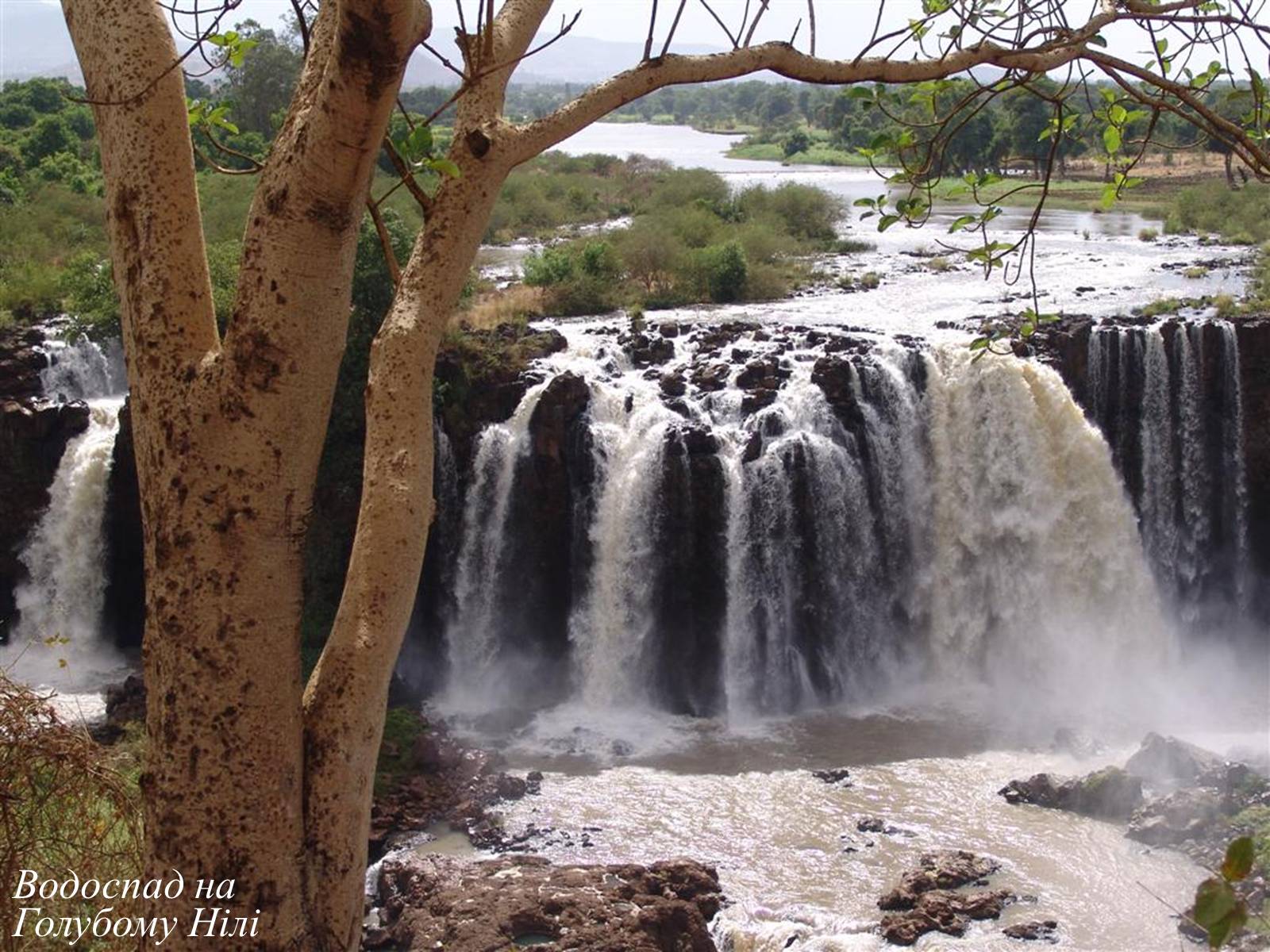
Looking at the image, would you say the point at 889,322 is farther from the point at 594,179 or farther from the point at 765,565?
the point at 594,179

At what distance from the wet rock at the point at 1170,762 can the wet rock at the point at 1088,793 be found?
1.27 feet

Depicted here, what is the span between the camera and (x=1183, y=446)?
16344 mm

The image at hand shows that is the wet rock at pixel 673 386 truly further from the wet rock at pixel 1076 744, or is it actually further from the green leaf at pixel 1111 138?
the green leaf at pixel 1111 138

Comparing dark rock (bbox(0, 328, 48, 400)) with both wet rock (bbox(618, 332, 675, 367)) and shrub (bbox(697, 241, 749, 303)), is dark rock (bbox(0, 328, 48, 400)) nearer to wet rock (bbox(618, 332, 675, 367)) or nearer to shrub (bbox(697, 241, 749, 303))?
wet rock (bbox(618, 332, 675, 367))

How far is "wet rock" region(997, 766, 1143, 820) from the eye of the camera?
11875mm

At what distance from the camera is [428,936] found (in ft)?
31.9

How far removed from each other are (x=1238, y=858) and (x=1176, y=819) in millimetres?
10569

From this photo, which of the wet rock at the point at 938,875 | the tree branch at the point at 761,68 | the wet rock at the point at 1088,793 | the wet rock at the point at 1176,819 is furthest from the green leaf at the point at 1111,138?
the wet rock at the point at 1088,793

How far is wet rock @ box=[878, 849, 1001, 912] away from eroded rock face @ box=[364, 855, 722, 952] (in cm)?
140

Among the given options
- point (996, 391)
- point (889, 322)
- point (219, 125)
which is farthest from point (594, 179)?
point (219, 125)

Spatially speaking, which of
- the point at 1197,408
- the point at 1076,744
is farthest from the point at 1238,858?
the point at 1197,408

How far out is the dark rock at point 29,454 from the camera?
1661cm

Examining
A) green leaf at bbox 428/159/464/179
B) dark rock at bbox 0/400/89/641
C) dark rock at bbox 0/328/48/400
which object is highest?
green leaf at bbox 428/159/464/179

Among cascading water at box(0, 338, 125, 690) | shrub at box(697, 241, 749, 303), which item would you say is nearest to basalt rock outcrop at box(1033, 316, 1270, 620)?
shrub at box(697, 241, 749, 303)
